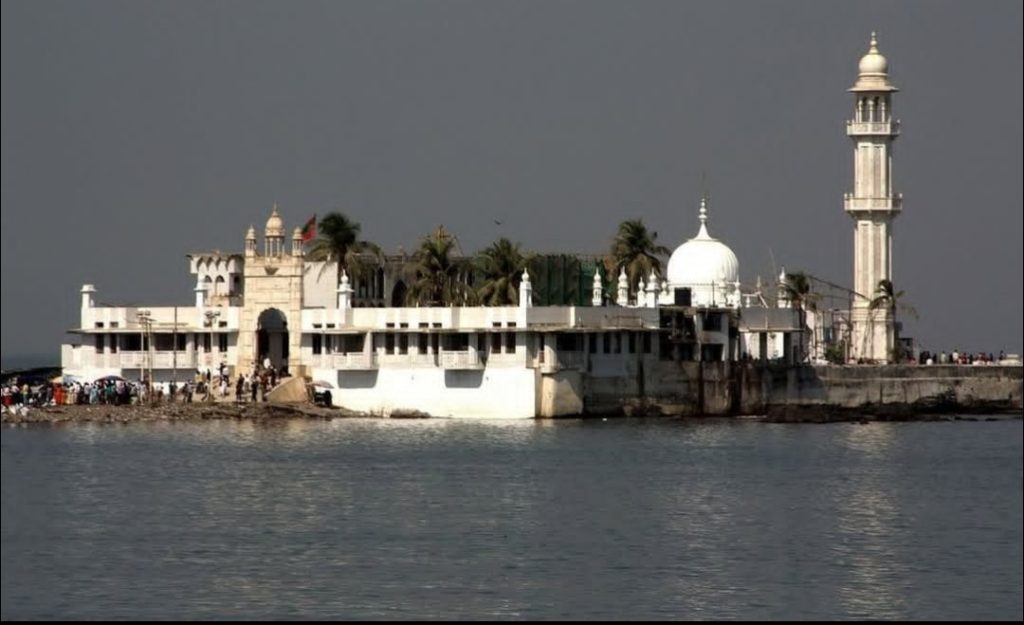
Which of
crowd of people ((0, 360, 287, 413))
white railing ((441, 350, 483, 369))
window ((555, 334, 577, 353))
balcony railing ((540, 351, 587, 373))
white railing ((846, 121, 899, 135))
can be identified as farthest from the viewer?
white railing ((846, 121, 899, 135))

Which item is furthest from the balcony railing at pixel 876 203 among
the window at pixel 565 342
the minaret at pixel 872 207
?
the window at pixel 565 342

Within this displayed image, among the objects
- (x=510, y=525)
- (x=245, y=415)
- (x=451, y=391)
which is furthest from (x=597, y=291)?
(x=510, y=525)

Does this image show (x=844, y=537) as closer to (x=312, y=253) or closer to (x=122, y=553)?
(x=122, y=553)

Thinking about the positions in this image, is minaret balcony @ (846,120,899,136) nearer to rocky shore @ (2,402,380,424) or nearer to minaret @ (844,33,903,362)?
minaret @ (844,33,903,362)

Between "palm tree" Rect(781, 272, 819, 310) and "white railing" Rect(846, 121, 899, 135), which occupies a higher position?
"white railing" Rect(846, 121, 899, 135)

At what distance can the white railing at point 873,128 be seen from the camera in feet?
388

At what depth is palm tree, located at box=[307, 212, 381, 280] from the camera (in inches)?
4188

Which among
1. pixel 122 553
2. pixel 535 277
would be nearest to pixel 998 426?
pixel 535 277

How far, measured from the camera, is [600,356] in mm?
100438

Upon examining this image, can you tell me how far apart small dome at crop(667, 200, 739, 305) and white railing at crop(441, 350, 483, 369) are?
562 inches

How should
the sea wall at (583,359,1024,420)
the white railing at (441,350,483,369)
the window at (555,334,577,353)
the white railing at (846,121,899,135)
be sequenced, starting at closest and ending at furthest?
1. the white railing at (441,350,483,369)
2. the window at (555,334,577,353)
3. the sea wall at (583,359,1024,420)
4. the white railing at (846,121,899,135)

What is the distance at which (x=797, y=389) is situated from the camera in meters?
108

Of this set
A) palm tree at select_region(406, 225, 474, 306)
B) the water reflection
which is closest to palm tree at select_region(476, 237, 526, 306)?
palm tree at select_region(406, 225, 474, 306)

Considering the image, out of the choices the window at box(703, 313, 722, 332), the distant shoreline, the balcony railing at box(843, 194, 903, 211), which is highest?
the balcony railing at box(843, 194, 903, 211)
